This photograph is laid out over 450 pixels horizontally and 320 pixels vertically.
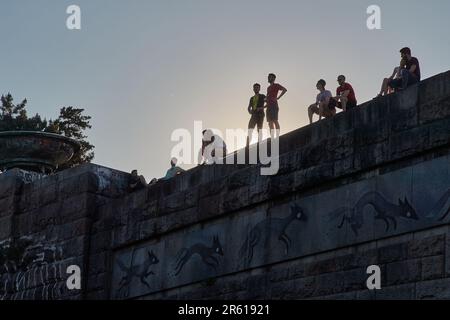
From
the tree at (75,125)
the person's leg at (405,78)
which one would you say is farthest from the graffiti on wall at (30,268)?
the tree at (75,125)

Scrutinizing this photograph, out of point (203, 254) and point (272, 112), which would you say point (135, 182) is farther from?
point (203, 254)

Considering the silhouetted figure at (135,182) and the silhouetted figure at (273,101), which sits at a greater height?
the silhouetted figure at (273,101)

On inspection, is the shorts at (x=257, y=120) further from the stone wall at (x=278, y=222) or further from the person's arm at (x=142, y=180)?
the person's arm at (x=142, y=180)

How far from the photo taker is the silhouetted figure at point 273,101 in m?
17.4

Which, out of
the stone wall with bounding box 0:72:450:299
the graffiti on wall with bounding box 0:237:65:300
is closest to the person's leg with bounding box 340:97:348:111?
the stone wall with bounding box 0:72:450:299

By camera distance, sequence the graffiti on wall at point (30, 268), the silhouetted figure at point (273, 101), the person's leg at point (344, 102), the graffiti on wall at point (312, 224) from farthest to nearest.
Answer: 1. the graffiti on wall at point (30, 268)
2. the silhouetted figure at point (273, 101)
3. the person's leg at point (344, 102)
4. the graffiti on wall at point (312, 224)

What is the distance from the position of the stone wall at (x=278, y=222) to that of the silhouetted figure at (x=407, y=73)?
26.6 inches

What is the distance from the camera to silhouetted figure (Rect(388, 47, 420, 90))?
14.8 meters

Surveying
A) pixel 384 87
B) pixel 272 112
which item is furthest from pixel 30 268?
pixel 384 87

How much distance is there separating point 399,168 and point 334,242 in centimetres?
132

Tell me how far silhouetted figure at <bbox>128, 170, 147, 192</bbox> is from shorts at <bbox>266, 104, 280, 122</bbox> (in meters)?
2.69

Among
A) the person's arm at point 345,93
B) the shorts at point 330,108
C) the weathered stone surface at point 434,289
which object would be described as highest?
the person's arm at point 345,93
